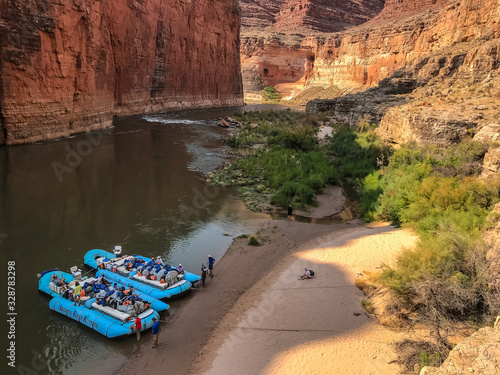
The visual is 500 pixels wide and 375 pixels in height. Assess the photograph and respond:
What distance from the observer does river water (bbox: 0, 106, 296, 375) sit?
9766mm

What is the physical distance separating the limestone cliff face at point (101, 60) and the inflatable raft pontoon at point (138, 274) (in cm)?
1855

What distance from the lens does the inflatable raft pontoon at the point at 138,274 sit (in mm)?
11875

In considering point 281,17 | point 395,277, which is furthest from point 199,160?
point 281,17

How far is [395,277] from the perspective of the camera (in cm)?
1009

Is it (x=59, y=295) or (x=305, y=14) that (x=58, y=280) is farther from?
(x=305, y=14)

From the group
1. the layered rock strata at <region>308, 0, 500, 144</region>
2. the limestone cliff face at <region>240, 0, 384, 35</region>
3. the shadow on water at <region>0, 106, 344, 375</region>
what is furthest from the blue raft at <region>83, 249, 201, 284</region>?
the limestone cliff face at <region>240, 0, 384, 35</region>

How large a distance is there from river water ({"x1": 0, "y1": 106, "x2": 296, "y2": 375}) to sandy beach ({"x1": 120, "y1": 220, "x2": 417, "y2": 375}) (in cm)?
136

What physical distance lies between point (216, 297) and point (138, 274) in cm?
265

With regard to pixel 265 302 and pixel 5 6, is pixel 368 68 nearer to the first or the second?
pixel 5 6

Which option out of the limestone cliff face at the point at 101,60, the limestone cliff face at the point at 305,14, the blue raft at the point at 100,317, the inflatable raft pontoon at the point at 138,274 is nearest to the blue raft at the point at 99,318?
the blue raft at the point at 100,317

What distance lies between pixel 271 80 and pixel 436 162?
87381 mm

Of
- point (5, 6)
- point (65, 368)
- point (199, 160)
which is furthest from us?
point (199, 160)

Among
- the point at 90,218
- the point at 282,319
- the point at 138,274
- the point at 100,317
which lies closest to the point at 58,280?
the point at 100,317

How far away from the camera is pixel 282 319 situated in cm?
1060
